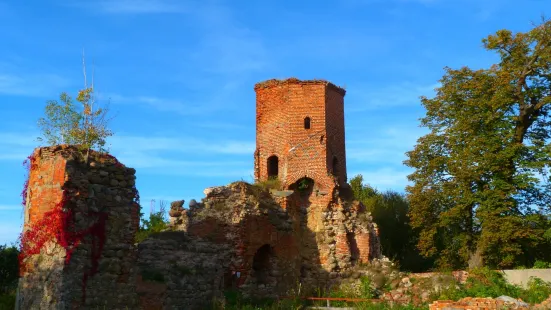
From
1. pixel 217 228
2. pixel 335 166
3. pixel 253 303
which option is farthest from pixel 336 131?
pixel 253 303

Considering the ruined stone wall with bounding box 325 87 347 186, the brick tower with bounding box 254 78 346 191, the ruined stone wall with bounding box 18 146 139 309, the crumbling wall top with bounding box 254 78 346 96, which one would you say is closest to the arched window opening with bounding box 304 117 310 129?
the brick tower with bounding box 254 78 346 191

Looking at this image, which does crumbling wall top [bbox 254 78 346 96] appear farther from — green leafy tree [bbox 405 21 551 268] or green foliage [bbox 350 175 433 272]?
green foliage [bbox 350 175 433 272]

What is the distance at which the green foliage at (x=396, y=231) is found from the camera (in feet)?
90.3

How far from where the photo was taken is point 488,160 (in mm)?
21109

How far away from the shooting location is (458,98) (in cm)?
2300

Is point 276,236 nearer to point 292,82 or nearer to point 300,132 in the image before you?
point 300,132

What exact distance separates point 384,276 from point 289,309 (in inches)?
178

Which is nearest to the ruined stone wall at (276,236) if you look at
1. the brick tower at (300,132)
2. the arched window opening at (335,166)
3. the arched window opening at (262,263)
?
the arched window opening at (262,263)

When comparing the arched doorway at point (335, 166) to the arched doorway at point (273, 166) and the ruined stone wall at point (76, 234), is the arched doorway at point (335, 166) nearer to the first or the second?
the arched doorway at point (273, 166)

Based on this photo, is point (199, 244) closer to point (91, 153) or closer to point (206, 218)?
point (206, 218)

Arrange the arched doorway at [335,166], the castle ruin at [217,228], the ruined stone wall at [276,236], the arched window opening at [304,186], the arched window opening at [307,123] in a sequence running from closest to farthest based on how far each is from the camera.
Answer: the castle ruin at [217,228]
the ruined stone wall at [276,236]
the arched window opening at [304,186]
the arched window opening at [307,123]
the arched doorway at [335,166]

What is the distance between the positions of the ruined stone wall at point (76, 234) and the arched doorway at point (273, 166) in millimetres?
9715

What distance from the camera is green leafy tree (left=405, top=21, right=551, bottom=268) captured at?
20.8 metres

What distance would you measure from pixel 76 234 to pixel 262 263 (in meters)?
7.99
